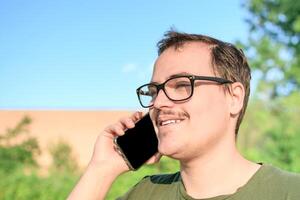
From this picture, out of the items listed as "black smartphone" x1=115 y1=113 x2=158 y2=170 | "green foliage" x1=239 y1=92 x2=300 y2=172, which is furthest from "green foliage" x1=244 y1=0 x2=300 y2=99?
"black smartphone" x1=115 y1=113 x2=158 y2=170

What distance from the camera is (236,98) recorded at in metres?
2.35

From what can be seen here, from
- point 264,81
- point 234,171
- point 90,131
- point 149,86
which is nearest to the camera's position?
point 234,171

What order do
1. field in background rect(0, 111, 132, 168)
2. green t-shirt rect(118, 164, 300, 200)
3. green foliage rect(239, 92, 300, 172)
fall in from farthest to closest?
field in background rect(0, 111, 132, 168), green foliage rect(239, 92, 300, 172), green t-shirt rect(118, 164, 300, 200)

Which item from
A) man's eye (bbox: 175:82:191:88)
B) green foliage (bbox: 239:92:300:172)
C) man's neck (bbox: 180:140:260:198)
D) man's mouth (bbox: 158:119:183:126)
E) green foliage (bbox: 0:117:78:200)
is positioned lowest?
green foliage (bbox: 239:92:300:172)

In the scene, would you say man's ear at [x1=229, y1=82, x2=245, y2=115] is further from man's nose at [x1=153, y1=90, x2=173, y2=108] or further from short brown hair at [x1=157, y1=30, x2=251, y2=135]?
man's nose at [x1=153, y1=90, x2=173, y2=108]

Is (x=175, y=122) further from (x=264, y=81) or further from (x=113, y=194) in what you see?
(x=264, y=81)

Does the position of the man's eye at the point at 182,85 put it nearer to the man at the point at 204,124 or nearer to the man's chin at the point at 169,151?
the man at the point at 204,124

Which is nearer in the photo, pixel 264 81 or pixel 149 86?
pixel 149 86

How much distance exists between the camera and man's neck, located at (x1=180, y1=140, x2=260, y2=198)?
2.21 m

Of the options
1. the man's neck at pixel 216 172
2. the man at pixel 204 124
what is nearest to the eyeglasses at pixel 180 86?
the man at pixel 204 124

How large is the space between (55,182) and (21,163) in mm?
3934

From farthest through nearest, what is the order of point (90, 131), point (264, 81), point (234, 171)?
point (90, 131)
point (264, 81)
point (234, 171)

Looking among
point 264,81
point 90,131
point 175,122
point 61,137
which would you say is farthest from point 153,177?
point 90,131

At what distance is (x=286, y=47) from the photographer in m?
23.8
